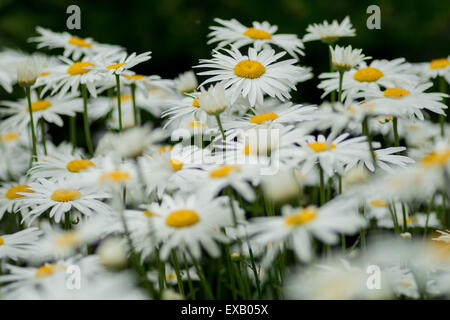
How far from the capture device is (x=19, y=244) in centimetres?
76

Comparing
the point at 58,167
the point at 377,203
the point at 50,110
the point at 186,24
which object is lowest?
the point at 377,203

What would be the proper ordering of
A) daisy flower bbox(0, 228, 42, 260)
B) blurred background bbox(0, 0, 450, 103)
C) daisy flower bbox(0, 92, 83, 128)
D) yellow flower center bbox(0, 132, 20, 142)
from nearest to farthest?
daisy flower bbox(0, 228, 42, 260) < daisy flower bbox(0, 92, 83, 128) < yellow flower center bbox(0, 132, 20, 142) < blurred background bbox(0, 0, 450, 103)

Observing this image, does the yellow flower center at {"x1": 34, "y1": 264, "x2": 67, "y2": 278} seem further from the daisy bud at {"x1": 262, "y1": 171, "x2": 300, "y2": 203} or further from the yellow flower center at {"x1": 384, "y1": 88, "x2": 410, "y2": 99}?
the yellow flower center at {"x1": 384, "y1": 88, "x2": 410, "y2": 99}

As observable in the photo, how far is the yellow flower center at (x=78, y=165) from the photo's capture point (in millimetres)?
861

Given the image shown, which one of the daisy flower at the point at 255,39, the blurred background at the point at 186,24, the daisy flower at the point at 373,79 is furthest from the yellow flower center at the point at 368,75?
the blurred background at the point at 186,24

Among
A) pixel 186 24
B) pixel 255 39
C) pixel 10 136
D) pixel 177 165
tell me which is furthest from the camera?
pixel 186 24

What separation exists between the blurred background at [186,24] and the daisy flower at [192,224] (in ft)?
5.51

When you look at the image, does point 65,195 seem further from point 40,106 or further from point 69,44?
point 69,44

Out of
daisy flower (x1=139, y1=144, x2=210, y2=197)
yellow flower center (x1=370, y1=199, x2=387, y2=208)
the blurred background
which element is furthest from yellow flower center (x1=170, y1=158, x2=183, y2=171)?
the blurred background

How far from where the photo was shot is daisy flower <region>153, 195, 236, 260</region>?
55 centimetres

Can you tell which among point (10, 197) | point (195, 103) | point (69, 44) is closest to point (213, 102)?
point (195, 103)

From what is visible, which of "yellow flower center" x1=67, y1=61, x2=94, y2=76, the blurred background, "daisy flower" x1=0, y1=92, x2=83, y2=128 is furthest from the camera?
the blurred background

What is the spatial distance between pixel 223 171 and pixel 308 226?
131mm
